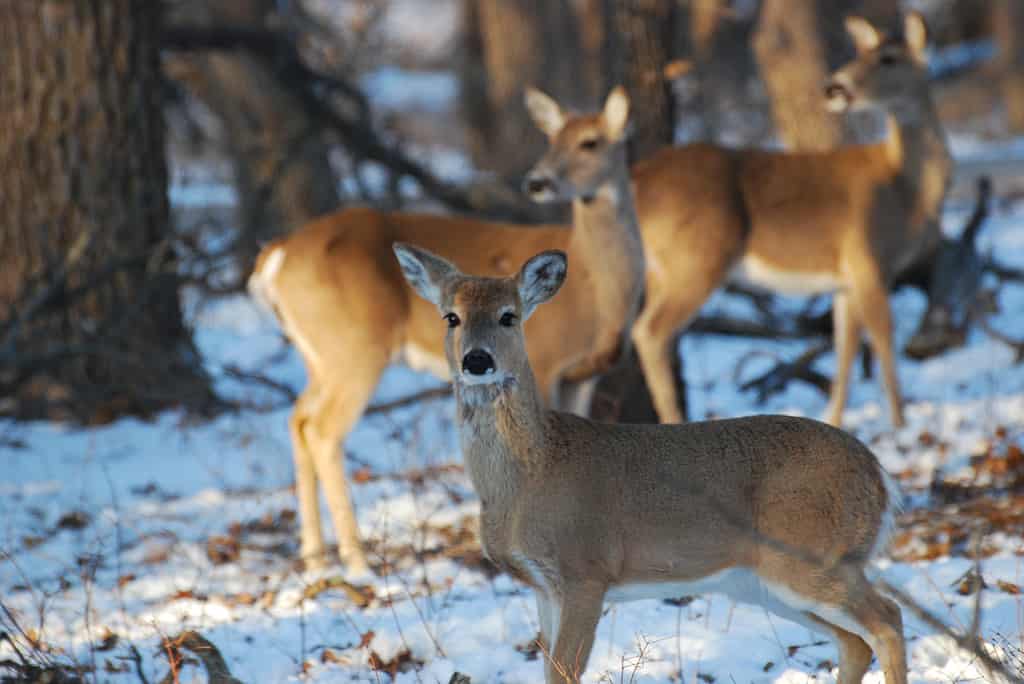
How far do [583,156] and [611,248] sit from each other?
55 centimetres

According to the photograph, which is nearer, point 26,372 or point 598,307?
point 598,307

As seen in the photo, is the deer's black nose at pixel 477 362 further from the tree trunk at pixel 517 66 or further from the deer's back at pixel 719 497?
the tree trunk at pixel 517 66

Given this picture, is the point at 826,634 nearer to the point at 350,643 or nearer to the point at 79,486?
the point at 350,643

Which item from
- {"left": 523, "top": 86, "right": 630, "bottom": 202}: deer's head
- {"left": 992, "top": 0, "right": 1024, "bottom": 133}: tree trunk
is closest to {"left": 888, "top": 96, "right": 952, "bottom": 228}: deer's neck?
{"left": 523, "top": 86, "right": 630, "bottom": 202}: deer's head

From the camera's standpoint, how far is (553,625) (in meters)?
4.12

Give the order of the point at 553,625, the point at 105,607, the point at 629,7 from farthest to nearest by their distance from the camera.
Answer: the point at 629,7 < the point at 105,607 < the point at 553,625

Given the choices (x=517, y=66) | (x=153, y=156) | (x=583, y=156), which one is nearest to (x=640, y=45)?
(x=583, y=156)

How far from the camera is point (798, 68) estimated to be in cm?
1465

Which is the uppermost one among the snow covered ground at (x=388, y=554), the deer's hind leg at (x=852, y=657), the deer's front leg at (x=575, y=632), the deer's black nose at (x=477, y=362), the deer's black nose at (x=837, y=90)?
the deer's black nose at (x=837, y=90)

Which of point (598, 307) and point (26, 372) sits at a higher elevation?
point (598, 307)

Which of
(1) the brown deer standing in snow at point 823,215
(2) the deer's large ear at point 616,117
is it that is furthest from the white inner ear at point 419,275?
(1) the brown deer standing in snow at point 823,215

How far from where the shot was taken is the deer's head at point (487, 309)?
4156 mm

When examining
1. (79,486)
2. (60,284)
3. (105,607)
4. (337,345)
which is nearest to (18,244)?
(60,284)

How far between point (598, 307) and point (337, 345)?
1.34 m
